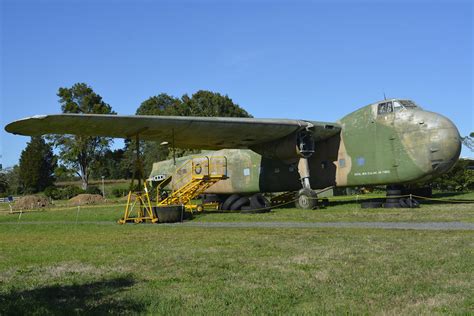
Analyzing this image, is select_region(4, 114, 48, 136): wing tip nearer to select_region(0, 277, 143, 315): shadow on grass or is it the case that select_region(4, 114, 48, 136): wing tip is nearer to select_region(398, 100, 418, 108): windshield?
select_region(0, 277, 143, 315): shadow on grass

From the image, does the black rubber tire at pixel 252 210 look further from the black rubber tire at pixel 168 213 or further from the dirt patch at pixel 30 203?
the dirt patch at pixel 30 203

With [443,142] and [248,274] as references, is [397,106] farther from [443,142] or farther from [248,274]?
[248,274]

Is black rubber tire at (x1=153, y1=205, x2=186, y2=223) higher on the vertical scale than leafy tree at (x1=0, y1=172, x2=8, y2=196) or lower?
lower

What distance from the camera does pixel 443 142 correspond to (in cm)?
1945

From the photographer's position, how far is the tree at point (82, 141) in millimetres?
69000

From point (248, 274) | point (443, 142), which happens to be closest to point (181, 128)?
point (443, 142)

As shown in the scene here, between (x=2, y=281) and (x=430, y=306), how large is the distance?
6.40m

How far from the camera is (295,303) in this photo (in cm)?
567

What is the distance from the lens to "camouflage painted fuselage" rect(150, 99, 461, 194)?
19.7 metres

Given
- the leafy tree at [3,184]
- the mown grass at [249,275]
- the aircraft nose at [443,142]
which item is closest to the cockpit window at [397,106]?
the aircraft nose at [443,142]

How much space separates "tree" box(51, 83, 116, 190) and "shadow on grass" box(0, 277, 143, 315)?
64211 mm

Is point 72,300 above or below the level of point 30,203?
below

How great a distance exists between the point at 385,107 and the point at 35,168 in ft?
278

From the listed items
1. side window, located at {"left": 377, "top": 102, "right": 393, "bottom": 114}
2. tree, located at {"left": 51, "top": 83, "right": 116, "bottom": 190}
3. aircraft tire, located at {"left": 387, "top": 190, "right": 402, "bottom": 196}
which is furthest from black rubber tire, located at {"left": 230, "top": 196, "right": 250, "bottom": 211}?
tree, located at {"left": 51, "top": 83, "right": 116, "bottom": 190}
